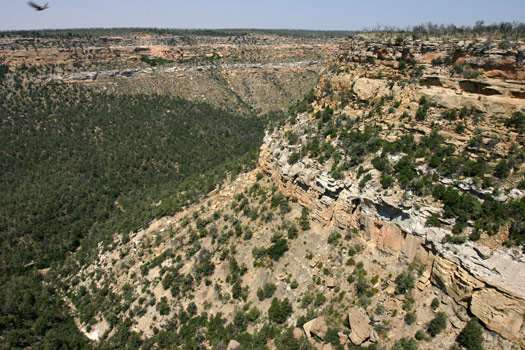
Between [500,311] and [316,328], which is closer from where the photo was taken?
[500,311]

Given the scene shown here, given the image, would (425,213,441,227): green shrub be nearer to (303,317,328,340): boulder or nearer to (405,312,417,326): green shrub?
(405,312,417,326): green shrub

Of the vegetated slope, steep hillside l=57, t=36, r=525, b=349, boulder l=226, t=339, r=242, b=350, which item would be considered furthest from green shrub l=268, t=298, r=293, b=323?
the vegetated slope

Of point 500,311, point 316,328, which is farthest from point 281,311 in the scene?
point 500,311

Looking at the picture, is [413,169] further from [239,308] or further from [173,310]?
[173,310]

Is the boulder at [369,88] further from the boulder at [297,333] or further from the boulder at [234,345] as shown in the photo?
the boulder at [234,345]

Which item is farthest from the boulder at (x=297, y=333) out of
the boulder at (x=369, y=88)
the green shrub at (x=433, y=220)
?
the boulder at (x=369, y=88)

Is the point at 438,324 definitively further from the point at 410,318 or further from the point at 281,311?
the point at 281,311
